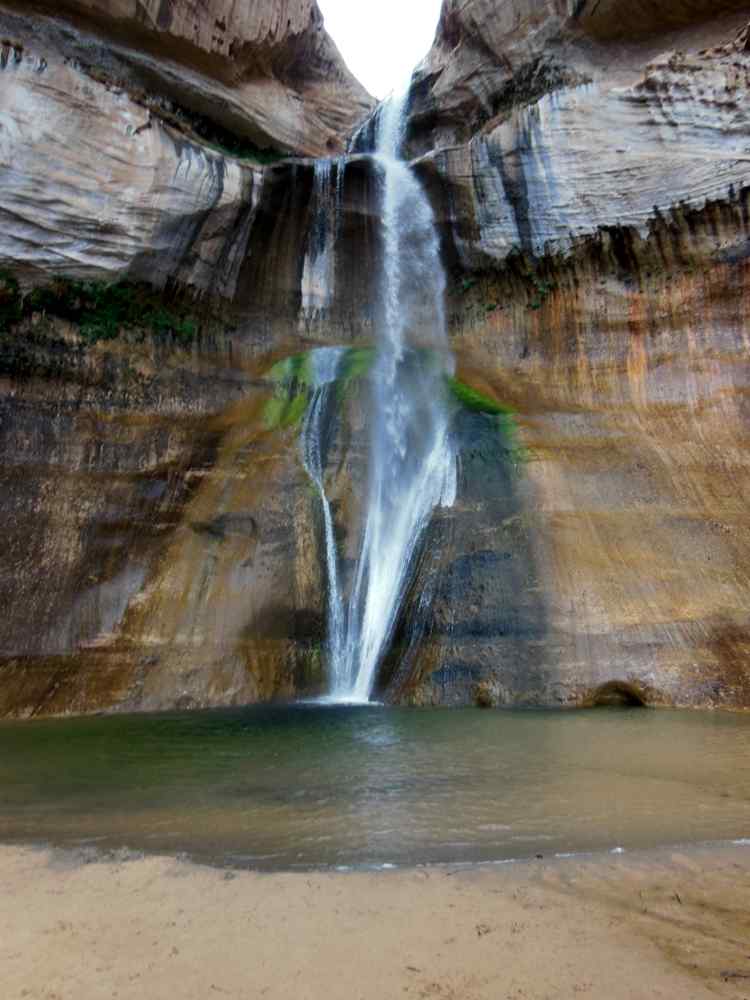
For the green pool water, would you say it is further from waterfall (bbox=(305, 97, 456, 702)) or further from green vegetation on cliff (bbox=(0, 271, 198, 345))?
green vegetation on cliff (bbox=(0, 271, 198, 345))

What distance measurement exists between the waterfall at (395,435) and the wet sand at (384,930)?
317 inches

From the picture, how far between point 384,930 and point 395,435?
485 inches

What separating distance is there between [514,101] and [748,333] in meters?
8.50

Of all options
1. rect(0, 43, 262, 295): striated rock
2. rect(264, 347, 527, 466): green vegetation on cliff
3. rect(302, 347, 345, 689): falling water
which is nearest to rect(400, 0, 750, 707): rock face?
rect(264, 347, 527, 466): green vegetation on cliff

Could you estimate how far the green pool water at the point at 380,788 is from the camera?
427cm

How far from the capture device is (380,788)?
5609mm

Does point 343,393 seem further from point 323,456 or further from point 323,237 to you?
point 323,237

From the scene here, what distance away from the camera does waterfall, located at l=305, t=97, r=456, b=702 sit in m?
12.4

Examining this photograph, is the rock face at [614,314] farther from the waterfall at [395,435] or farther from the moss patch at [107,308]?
the moss patch at [107,308]

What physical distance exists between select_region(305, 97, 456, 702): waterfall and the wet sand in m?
8.05

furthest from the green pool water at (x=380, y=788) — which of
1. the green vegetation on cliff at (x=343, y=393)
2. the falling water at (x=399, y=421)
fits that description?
the green vegetation on cliff at (x=343, y=393)

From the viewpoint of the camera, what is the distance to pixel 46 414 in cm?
1302

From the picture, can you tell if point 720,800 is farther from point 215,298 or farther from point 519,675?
point 215,298

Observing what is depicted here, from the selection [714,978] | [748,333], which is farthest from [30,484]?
[748,333]
